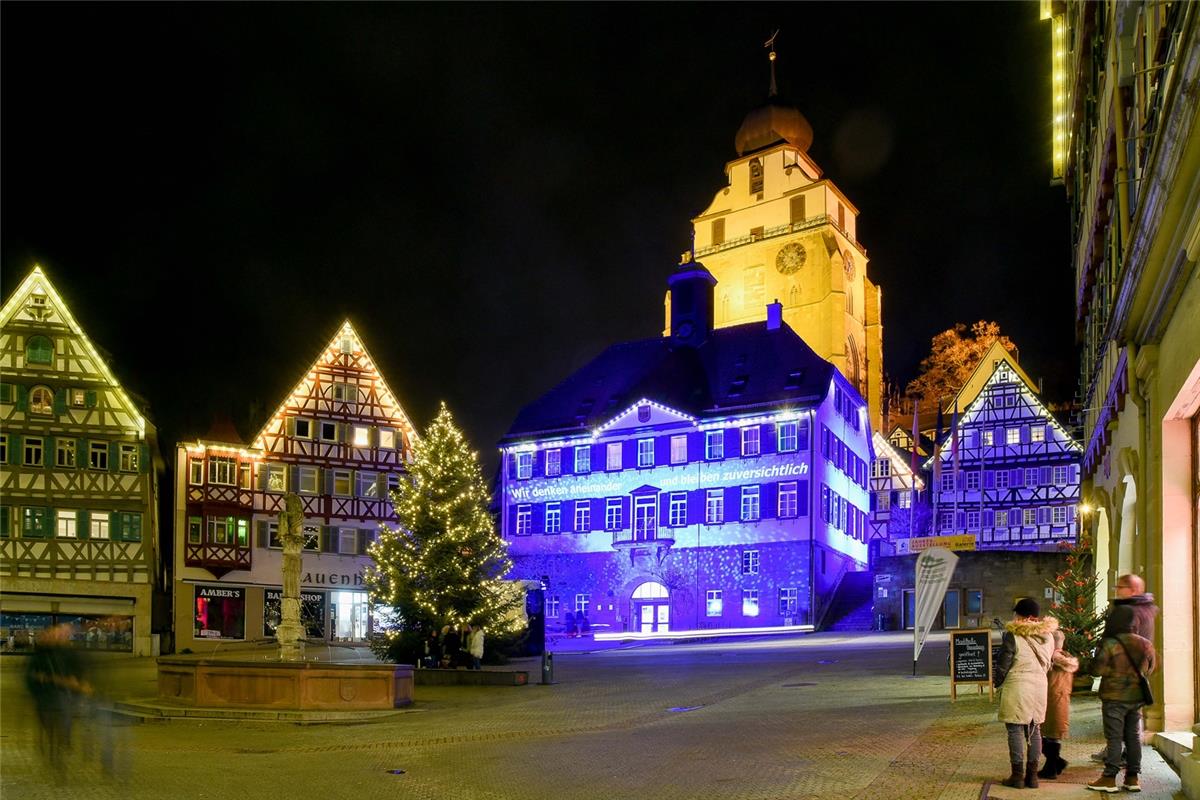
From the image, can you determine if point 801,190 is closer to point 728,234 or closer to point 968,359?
point 728,234

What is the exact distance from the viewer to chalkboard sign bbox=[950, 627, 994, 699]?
18.7 m

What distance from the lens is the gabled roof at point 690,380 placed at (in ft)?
167

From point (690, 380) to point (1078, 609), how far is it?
35.6 m

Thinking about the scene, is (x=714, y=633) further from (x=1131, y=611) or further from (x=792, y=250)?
(x=792, y=250)

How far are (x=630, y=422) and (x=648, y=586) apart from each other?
6914 millimetres

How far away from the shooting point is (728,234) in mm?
87062

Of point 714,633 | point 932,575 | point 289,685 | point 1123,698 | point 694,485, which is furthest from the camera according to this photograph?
point 694,485

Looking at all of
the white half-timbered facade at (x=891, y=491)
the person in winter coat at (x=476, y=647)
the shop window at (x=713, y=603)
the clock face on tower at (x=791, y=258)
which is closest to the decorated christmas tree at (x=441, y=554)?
the person in winter coat at (x=476, y=647)

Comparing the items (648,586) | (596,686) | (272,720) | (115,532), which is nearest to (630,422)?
(648,586)

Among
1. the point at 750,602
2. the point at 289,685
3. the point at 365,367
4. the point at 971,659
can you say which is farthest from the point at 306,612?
the point at 971,659

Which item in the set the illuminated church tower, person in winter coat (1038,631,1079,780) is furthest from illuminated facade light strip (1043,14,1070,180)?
the illuminated church tower

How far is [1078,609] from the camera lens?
19219 millimetres

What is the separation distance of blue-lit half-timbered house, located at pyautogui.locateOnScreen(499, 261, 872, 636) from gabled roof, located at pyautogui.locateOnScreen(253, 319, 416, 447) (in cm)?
634

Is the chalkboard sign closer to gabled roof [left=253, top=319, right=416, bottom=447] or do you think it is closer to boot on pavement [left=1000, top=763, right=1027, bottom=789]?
boot on pavement [left=1000, top=763, right=1027, bottom=789]
